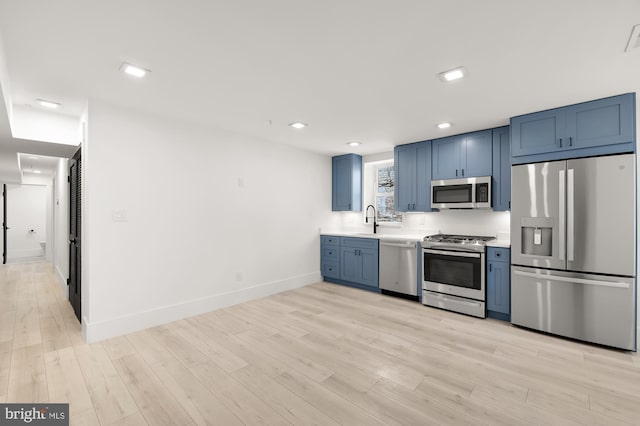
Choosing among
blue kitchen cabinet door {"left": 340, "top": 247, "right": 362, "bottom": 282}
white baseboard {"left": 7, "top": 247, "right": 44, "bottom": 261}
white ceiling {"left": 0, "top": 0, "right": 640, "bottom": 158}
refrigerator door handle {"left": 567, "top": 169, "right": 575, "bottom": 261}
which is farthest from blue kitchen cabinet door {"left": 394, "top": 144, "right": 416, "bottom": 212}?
white baseboard {"left": 7, "top": 247, "right": 44, "bottom": 261}

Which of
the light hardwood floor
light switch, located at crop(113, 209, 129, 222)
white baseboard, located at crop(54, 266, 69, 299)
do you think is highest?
light switch, located at crop(113, 209, 129, 222)

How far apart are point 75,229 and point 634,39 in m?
5.66

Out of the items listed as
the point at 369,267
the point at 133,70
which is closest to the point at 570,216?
the point at 369,267

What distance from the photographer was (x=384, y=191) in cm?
573

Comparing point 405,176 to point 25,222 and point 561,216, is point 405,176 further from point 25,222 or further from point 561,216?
point 25,222

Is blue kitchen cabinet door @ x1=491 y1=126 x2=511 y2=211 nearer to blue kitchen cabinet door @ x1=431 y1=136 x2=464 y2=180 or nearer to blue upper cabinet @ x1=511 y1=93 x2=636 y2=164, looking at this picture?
blue upper cabinet @ x1=511 y1=93 x2=636 y2=164

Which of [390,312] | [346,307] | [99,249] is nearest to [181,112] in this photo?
[99,249]

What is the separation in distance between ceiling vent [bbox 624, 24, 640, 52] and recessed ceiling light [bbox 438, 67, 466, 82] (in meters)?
0.97

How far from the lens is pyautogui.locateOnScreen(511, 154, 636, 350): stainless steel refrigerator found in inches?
112

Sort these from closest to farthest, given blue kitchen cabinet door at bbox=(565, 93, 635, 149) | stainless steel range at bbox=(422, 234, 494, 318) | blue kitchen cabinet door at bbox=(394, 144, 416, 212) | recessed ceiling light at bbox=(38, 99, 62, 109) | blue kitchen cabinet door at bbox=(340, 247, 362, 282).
→ 1. blue kitchen cabinet door at bbox=(565, 93, 635, 149)
2. recessed ceiling light at bbox=(38, 99, 62, 109)
3. stainless steel range at bbox=(422, 234, 494, 318)
4. blue kitchen cabinet door at bbox=(394, 144, 416, 212)
5. blue kitchen cabinet door at bbox=(340, 247, 362, 282)

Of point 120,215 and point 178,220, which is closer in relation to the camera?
point 120,215

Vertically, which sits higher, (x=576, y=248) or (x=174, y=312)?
(x=576, y=248)

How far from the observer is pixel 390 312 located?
396 centimetres

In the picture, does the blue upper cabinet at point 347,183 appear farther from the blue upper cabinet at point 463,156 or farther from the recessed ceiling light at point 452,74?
the recessed ceiling light at point 452,74
